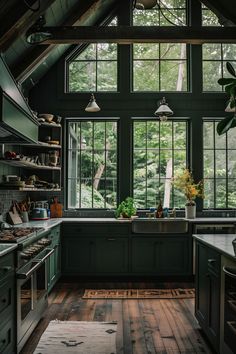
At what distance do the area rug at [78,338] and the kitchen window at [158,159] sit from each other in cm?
284

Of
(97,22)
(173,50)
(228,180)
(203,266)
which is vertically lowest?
(203,266)

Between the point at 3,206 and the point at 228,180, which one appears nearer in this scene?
the point at 3,206

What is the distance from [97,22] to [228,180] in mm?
A: 3445

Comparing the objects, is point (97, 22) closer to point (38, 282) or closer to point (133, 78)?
point (133, 78)

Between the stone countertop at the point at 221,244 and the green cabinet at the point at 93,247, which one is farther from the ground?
the stone countertop at the point at 221,244

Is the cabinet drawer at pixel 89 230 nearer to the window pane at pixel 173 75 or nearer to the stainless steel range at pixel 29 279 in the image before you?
the stainless steel range at pixel 29 279

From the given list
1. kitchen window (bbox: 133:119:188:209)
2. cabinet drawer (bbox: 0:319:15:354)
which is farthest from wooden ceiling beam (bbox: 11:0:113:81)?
cabinet drawer (bbox: 0:319:15:354)

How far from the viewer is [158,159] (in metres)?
6.18

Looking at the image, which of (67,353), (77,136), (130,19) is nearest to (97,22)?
(130,19)

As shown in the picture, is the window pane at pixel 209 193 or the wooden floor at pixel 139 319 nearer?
the wooden floor at pixel 139 319

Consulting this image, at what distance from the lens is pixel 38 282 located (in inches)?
138

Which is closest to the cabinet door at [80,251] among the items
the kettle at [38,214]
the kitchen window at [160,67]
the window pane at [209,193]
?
the kettle at [38,214]

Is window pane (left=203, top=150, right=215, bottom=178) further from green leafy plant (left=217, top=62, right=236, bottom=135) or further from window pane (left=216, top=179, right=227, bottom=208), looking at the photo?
green leafy plant (left=217, top=62, right=236, bottom=135)

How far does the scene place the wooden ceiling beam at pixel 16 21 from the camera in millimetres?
3963
